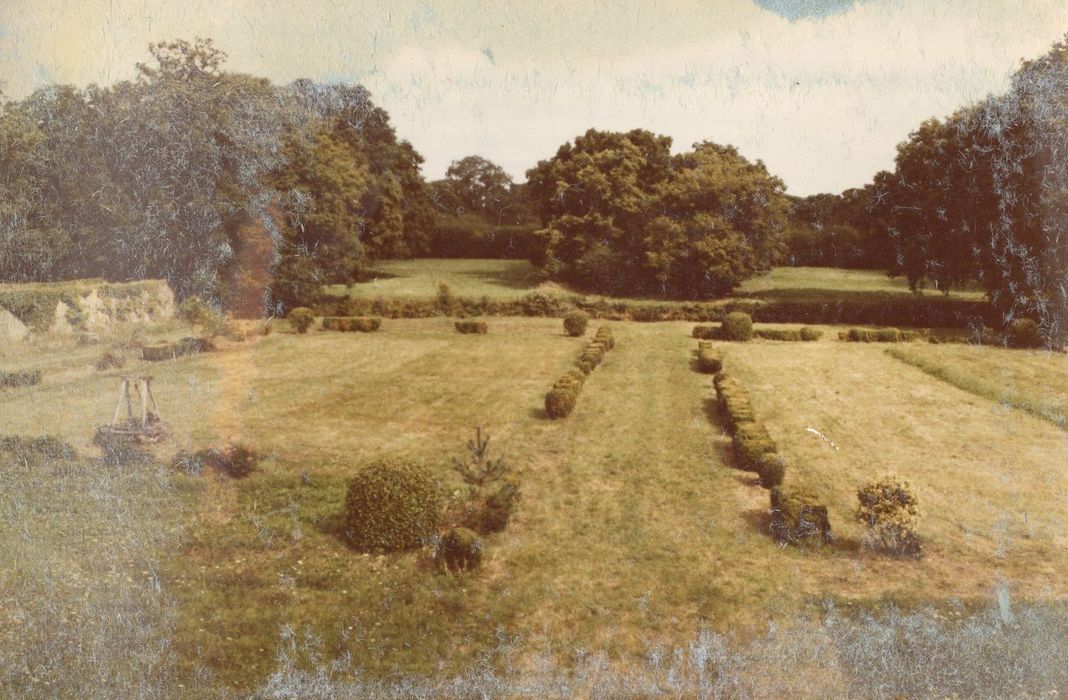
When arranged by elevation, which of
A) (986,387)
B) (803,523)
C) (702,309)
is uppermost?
(702,309)

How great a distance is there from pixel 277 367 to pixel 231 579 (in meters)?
16.8

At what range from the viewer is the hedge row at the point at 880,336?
3447cm

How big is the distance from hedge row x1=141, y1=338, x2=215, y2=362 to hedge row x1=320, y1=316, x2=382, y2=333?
8326 mm

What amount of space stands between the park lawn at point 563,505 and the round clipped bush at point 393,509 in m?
0.37

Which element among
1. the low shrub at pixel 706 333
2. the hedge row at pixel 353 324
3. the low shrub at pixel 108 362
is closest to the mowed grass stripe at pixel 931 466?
the low shrub at pixel 706 333

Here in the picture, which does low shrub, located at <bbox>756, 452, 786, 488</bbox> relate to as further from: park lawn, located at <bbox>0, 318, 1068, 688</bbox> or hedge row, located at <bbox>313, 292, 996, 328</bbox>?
hedge row, located at <bbox>313, 292, 996, 328</bbox>

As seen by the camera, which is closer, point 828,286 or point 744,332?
point 744,332

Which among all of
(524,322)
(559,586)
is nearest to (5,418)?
(559,586)

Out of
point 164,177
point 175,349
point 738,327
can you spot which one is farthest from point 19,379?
point 738,327

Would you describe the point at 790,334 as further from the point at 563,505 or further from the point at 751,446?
the point at 563,505

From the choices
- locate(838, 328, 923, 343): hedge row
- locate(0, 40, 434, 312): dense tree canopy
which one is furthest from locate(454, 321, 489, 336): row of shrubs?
locate(838, 328, 923, 343): hedge row

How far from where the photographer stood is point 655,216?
154ft

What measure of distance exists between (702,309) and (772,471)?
26205mm

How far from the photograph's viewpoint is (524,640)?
1028 cm
